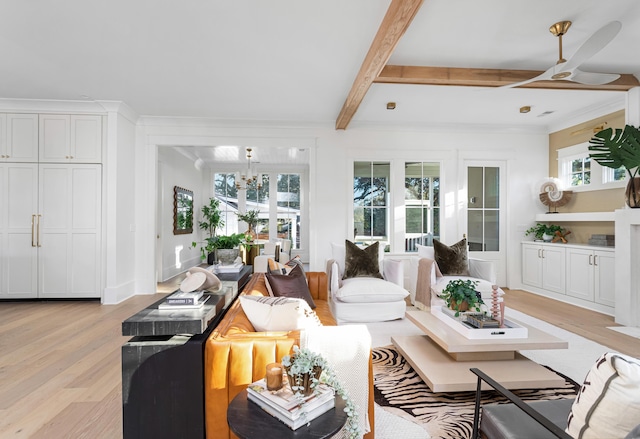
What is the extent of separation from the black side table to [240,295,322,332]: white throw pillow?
1.57 feet

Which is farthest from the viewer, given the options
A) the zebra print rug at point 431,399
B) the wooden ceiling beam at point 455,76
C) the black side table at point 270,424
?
the wooden ceiling beam at point 455,76

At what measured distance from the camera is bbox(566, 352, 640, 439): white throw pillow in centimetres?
88

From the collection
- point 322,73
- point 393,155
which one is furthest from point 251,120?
point 393,155

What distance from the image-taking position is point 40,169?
4.68 metres

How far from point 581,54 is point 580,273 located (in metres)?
3.24

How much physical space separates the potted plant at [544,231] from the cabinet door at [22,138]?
7431 mm

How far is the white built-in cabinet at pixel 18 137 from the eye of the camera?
4.63 metres

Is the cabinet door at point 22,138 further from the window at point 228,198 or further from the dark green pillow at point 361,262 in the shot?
the window at point 228,198

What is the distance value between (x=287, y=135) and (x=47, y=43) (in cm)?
311

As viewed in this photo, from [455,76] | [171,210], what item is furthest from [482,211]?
[171,210]

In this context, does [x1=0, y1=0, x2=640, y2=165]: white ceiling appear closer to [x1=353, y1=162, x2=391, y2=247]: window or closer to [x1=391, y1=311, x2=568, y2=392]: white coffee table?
[x1=353, y1=162, x2=391, y2=247]: window

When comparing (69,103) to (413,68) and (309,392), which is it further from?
(309,392)

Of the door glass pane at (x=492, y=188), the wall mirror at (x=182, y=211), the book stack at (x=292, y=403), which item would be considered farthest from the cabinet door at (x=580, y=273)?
the wall mirror at (x=182, y=211)

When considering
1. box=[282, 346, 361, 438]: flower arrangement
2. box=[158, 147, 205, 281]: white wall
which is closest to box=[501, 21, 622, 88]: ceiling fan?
box=[282, 346, 361, 438]: flower arrangement
